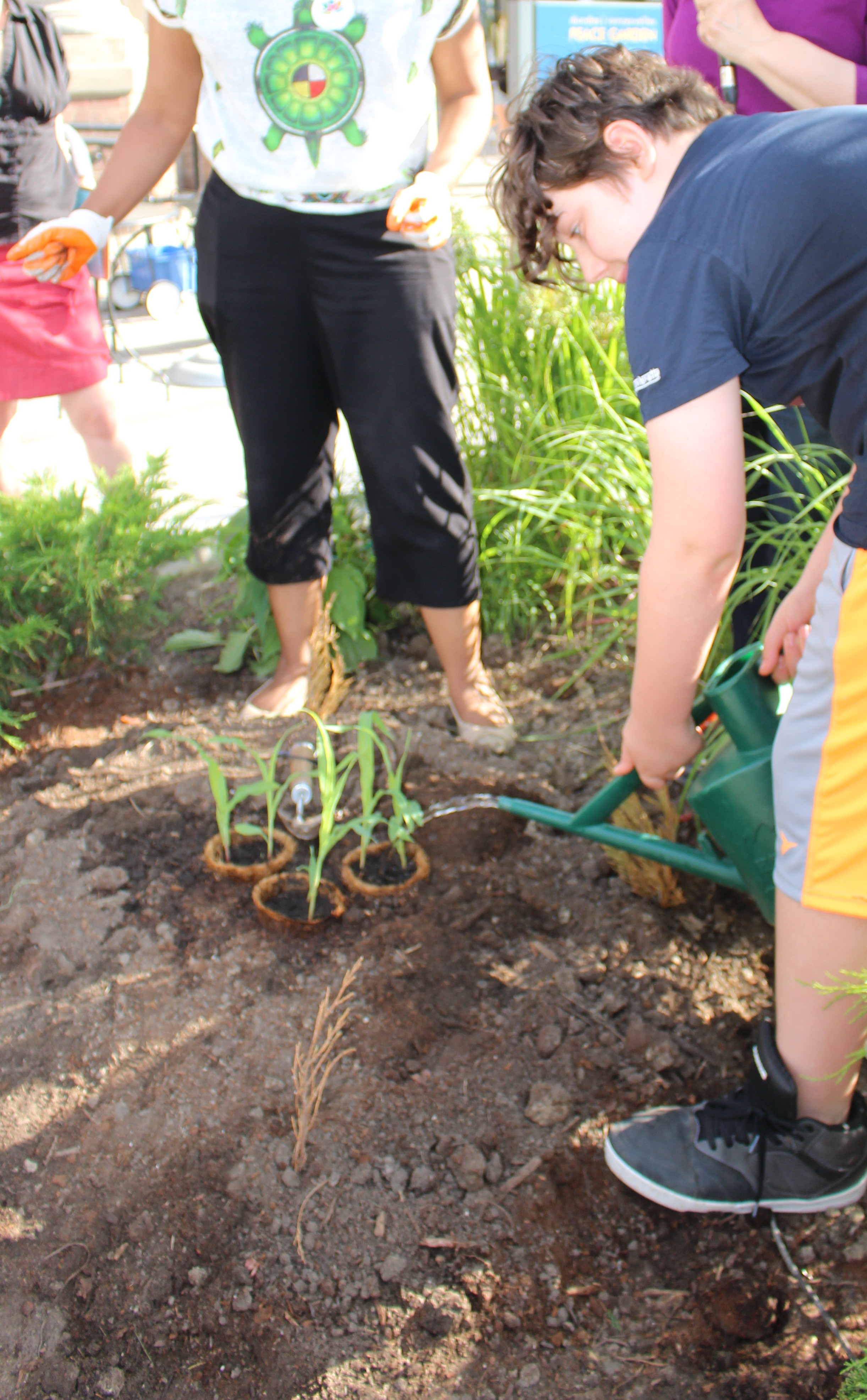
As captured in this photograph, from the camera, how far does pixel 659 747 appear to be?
4.57 ft

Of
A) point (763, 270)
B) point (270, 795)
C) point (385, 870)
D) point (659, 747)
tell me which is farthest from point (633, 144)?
point (385, 870)

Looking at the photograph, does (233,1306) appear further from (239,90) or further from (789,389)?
(239,90)

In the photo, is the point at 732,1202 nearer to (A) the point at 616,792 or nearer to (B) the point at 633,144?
(A) the point at 616,792

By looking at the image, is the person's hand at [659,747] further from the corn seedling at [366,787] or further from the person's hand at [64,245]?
the person's hand at [64,245]

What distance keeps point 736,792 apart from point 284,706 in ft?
3.95

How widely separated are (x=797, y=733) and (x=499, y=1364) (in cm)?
85

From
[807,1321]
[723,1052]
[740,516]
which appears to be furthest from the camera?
[723,1052]

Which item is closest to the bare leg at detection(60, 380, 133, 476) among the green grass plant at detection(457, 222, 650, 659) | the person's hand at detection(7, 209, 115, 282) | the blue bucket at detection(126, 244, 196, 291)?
the person's hand at detection(7, 209, 115, 282)

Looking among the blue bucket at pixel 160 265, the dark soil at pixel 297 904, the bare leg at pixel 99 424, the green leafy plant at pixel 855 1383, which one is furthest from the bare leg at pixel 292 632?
the blue bucket at pixel 160 265

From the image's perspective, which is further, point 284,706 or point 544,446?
point 544,446

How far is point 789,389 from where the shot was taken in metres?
1.19

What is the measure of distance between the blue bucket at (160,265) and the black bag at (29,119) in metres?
2.21

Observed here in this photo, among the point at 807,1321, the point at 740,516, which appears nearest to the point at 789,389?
the point at 740,516

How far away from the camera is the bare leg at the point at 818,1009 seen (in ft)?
3.89
